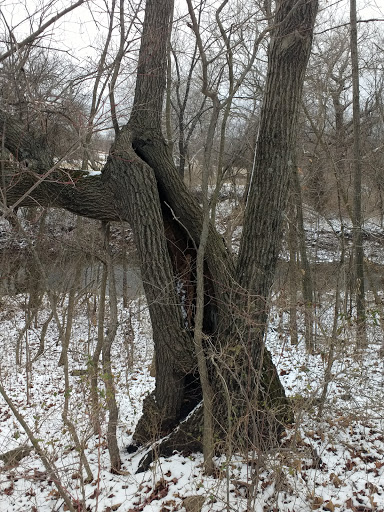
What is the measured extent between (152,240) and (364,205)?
7.78 m

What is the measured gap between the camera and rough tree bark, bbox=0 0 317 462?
164 inches

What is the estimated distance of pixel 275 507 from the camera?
361 cm

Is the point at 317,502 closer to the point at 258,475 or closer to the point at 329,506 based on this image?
the point at 329,506

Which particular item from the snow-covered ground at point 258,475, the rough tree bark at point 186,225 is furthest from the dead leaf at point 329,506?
the rough tree bark at point 186,225

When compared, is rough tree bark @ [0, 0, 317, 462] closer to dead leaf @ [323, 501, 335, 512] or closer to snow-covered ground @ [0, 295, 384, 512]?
snow-covered ground @ [0, 295, 384, 512]

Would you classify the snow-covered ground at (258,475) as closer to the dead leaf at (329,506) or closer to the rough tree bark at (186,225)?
the dead leaf at (329,506)

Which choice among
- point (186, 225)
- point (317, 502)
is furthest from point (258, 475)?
point (186, 225)

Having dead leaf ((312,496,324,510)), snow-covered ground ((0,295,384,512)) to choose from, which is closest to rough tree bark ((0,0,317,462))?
snow-covered ground ((0,295,384,512))

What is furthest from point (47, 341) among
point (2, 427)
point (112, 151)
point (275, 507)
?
point (275, 507)

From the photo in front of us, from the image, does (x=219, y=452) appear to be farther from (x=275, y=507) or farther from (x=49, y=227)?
(x=49, y=227)

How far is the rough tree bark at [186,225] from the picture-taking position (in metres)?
4.16

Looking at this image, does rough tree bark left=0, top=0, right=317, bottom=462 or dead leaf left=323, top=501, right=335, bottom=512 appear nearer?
dead leaf left=323, top=501, right=335, bottom=512

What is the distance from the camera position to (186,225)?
15.4ft

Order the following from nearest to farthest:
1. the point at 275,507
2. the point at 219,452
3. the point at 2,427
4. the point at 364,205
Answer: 1. the point at 275,507
2. the point at 219,452
3. the point at 2,427
4. the point at 364,205
